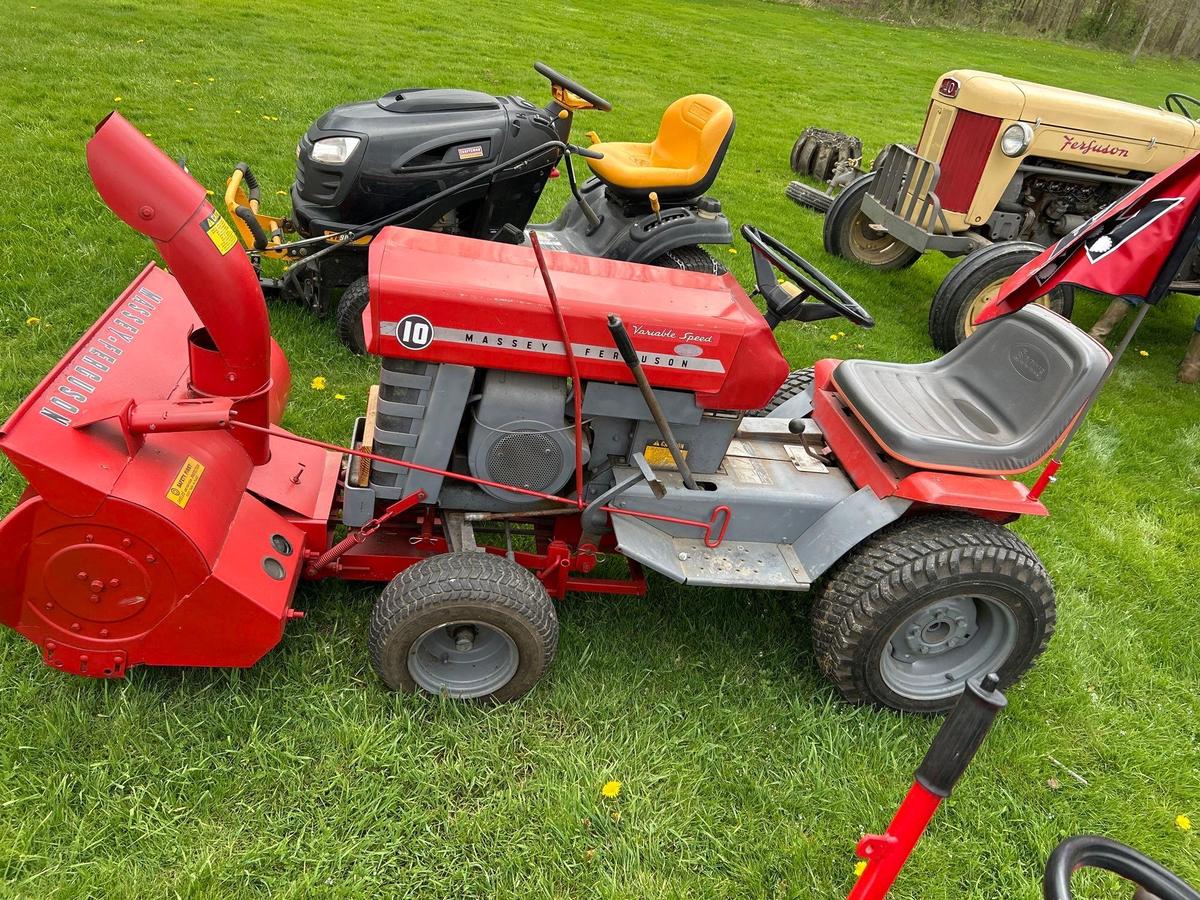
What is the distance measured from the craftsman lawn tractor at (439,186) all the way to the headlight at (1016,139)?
220 centimetres

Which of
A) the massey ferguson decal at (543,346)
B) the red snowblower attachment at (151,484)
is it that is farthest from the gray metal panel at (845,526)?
the red snowblower attachment at (151,484)

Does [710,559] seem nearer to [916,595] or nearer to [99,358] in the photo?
[916,595]

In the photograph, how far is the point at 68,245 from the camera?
15.5 ft

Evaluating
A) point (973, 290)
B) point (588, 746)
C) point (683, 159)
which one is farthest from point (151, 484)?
point (973, 290)

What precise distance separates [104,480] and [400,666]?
36.4 inches

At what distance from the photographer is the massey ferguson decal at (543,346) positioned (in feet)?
7.88

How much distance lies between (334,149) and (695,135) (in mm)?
2070

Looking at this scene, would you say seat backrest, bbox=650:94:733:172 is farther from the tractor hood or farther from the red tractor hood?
the red tractor hood

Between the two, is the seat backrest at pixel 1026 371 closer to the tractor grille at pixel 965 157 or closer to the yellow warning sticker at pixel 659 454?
the yellow warning sticker at pixel 659 454

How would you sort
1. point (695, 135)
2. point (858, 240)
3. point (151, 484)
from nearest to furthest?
point (151, 484) → point (695, 135) → point (858, 240)

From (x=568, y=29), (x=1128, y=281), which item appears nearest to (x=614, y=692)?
(x=1128, y=281)

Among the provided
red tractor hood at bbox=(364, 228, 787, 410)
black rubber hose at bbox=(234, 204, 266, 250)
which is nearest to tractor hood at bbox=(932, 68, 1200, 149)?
red tractor hood at bbox=(364, 228, 787, 410)

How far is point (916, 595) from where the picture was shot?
8.61 ft

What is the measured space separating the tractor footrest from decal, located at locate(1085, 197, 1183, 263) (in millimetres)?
1762
